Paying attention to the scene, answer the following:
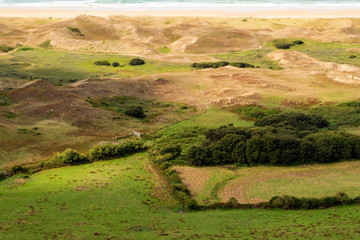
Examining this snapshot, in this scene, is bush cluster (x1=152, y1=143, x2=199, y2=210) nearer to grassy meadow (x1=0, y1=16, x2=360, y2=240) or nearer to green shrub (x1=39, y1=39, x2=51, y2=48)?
grassy meadow (x1=0, y1=16, x2=360, y2=240)

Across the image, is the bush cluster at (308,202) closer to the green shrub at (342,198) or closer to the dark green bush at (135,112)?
the green shrub at (342,198)

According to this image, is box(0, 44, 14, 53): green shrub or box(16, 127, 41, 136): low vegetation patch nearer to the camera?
box(16, 127, 41, 136): low vegetation patch

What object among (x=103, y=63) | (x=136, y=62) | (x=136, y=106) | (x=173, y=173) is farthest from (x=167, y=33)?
(x=173, y=173)

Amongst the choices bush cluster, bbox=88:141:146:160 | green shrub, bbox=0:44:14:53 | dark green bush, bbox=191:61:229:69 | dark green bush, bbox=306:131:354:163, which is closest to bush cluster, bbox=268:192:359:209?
dark green bush, bbox=306:131:354:163

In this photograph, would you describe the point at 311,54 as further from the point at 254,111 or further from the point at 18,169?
the point at 18,169

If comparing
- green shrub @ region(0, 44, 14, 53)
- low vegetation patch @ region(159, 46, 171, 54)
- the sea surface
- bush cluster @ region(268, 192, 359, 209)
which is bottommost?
bush cluster @ region(268, 192, 359, 209)

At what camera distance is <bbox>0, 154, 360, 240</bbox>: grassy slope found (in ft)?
80.3

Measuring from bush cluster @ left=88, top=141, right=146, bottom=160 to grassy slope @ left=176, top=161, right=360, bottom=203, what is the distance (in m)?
8.02

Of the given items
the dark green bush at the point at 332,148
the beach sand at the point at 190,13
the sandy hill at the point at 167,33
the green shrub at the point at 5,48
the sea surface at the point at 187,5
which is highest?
the sea surface at the point at 187,5

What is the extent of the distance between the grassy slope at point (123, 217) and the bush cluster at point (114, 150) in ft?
16.7

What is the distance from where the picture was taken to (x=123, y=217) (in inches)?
1112

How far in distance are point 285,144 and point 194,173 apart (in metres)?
9.84

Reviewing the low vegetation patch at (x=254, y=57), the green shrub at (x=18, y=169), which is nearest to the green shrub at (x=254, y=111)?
the green shrub at (x=18, y=169)

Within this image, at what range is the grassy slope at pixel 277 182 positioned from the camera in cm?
3297
